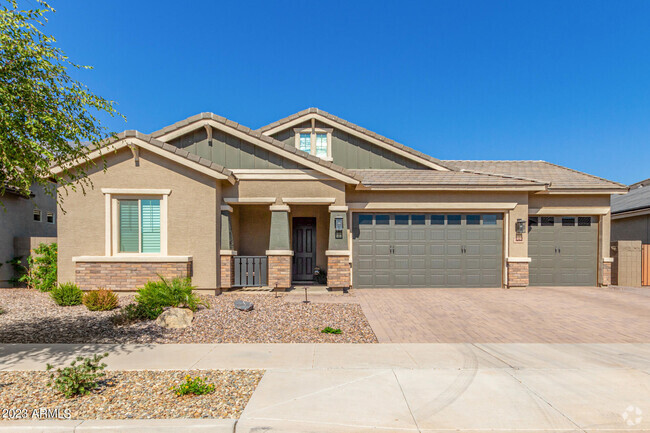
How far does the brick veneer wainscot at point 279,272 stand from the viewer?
10180 mm

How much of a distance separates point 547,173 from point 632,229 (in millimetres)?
5469

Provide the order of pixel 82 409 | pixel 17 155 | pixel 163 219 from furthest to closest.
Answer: pixel 163 219 → pixel 17 155 → pixel 82 409

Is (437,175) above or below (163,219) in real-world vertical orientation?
above

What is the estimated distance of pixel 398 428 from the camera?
333 cm

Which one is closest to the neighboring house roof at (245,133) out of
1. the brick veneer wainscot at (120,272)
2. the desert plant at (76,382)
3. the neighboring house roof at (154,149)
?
the neighboring house roof at (154,149)

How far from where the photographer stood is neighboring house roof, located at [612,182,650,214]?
14663mm

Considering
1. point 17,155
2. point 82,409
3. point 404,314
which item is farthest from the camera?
point 404,314

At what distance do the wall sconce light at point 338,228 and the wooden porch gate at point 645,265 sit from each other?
11.1m

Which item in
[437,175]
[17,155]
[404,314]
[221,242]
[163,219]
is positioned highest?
[437,175]

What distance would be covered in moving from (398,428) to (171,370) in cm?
305

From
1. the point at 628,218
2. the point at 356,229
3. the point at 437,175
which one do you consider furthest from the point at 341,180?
the point at 628,218

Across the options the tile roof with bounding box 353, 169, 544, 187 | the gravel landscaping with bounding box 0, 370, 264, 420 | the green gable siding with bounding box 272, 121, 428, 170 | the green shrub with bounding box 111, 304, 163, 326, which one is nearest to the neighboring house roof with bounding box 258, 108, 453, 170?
the green gable siding with bounding box 272, 121, 428, 170

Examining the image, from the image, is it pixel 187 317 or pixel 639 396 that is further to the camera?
pixel 187 317

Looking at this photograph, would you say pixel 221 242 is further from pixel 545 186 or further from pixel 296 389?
pixel 545 186
